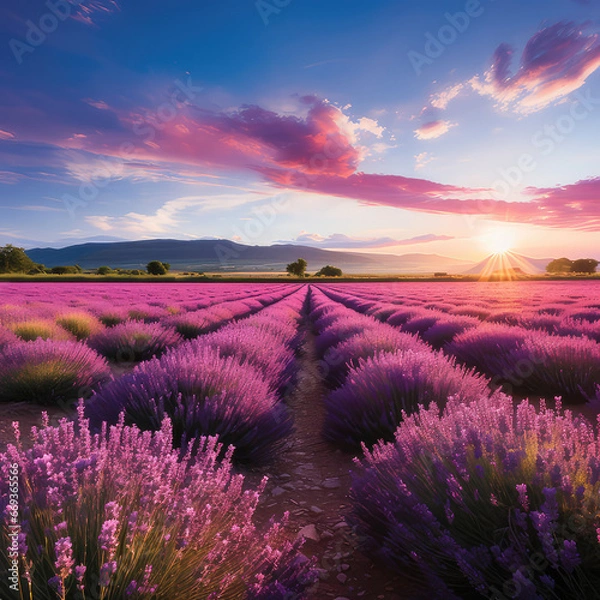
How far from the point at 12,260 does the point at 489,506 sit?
91.8 meters

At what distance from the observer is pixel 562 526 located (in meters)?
1.28

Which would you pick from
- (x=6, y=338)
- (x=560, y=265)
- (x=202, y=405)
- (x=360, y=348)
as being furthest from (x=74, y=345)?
(x=560, y=265)

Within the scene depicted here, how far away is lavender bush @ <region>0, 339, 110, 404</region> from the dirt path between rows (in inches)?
99.2

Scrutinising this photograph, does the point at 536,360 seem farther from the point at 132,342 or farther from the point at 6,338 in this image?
the point at 6,338

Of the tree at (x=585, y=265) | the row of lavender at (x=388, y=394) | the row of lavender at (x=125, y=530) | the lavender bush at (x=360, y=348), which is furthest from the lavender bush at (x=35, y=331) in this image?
the tree at (x=585, y=265)

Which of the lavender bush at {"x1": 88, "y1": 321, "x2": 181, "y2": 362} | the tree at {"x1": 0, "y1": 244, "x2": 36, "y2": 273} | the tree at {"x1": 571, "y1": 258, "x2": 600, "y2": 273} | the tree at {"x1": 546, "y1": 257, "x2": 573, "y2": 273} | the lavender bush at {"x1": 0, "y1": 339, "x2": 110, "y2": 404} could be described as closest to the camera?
the lavender bush at {"x1": 0, "y1": 339, "x2": 110, "y2": 404}

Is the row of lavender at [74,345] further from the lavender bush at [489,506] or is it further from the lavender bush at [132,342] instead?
the lavender bush at [489,506]

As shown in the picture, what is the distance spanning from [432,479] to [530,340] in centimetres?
440

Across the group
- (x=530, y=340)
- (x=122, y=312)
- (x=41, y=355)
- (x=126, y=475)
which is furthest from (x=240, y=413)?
(x=122, y=312)

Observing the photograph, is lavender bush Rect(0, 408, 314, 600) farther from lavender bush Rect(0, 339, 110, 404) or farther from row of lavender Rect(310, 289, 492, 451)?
lavender bush Rect(0, 339, 110, 404)

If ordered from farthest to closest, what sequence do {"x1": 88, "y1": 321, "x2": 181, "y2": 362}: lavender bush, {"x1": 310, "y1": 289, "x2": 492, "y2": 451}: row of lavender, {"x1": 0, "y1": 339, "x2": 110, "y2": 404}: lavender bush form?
{"x1": 88, "y1": 321, "x2": 181, "y2": 362}: lavender bush → {"x1": 0, "y1": 339, "x2": 110, "y2": 404}: lavender bush → {"x1": 310, "y1": 289, "x2": 492, "y2": 451}: row of lavender

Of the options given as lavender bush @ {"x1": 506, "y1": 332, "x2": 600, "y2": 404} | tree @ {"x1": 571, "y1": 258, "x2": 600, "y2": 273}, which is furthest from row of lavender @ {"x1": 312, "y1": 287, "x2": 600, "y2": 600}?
tree @ {"x1": 571, "y1": 258, "x2": 600, "y2": 273}

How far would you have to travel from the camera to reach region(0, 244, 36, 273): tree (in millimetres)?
73438

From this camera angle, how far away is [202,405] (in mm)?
2998
